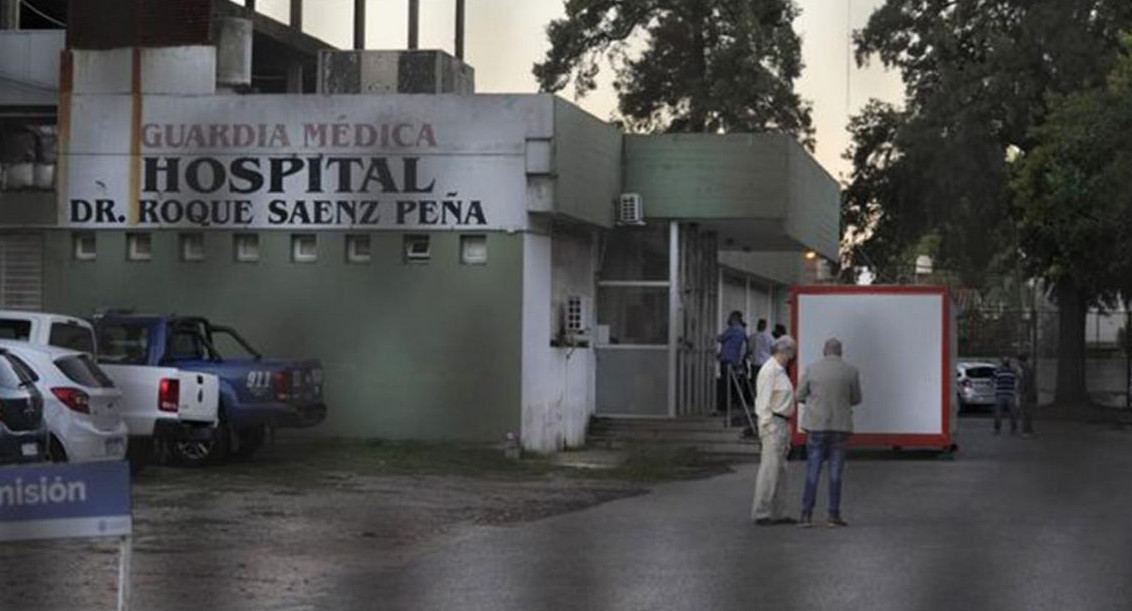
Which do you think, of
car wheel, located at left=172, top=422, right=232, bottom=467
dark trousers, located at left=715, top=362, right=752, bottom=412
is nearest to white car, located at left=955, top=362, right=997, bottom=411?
dark trousers, located at left=715, top=362, right=752, bottom=412

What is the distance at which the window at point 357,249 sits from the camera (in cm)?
1198

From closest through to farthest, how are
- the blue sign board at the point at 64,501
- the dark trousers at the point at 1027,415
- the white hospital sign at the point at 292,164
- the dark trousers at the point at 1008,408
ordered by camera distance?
1. the blue sign board at the point at 64,501
2. the white hospital sign at the point at 292,164
3. the dark trousers at the point at 1027,415
4. the dark trousers at the point at 1008,408

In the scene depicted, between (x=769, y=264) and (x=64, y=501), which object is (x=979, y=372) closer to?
(x=769, y=264)

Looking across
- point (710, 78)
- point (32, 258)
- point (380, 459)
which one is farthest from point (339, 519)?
point (710, 78)

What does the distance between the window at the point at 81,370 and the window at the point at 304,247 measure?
3.38 meters

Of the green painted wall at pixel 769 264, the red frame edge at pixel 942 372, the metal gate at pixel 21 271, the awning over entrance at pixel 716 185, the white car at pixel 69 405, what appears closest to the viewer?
the white car at pixel 69 405

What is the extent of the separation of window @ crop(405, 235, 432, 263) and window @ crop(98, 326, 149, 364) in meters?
2.37

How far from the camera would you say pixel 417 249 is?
12.4 metres

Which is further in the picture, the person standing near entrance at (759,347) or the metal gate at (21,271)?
the person standing near entrance at (759,347)

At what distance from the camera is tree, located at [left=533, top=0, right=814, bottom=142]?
4.83ft

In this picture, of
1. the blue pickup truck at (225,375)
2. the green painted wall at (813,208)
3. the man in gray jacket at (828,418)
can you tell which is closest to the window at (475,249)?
the blue pickup truck at (225,375)

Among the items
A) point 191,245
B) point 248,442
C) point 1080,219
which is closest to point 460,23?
point 191,245

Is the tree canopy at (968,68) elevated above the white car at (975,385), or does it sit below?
above

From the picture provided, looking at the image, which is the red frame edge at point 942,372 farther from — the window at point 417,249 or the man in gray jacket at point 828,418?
the man in gray jacket at point 828,418
